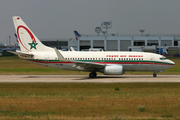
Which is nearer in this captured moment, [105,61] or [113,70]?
[113,70]

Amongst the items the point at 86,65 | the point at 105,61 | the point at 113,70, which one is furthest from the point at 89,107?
the point at 105,61

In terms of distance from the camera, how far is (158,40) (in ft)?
424

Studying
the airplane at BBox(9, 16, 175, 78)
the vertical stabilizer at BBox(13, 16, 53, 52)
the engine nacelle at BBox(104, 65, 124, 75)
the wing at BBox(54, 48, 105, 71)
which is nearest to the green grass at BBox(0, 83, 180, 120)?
the wing at BBox(54, 48, 105, 71)

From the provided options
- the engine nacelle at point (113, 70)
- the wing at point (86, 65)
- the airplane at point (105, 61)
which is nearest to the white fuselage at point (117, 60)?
the airplane at point (105, 61)

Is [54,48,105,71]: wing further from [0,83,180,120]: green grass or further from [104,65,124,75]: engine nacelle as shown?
[0,83,180,120]: green grass

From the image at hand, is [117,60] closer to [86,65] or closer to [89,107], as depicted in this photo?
[86,65]

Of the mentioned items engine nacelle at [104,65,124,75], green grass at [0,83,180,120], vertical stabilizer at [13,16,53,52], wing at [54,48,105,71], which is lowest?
green grass at [0,83,180,120]

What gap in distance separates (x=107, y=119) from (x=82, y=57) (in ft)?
78.4

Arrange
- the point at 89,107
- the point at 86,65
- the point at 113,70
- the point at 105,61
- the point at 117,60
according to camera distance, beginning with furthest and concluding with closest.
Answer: the point at 105,61 → the point at 117,60 → the point at 86,65 → the point at 113,70 → the point at 89,107

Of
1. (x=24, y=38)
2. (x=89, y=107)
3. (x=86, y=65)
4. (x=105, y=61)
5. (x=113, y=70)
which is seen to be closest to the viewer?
(x=89, y=107)

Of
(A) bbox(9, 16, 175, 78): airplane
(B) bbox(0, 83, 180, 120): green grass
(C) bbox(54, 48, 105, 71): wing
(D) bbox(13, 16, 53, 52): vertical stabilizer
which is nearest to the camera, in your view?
(B) bbox(0, 83, 180, 120): green grass

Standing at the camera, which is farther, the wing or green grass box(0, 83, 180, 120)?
the wing

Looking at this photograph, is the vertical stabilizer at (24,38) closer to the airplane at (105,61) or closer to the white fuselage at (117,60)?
the airplane at (105,61)

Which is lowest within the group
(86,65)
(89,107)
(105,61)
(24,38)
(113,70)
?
(89,107)
